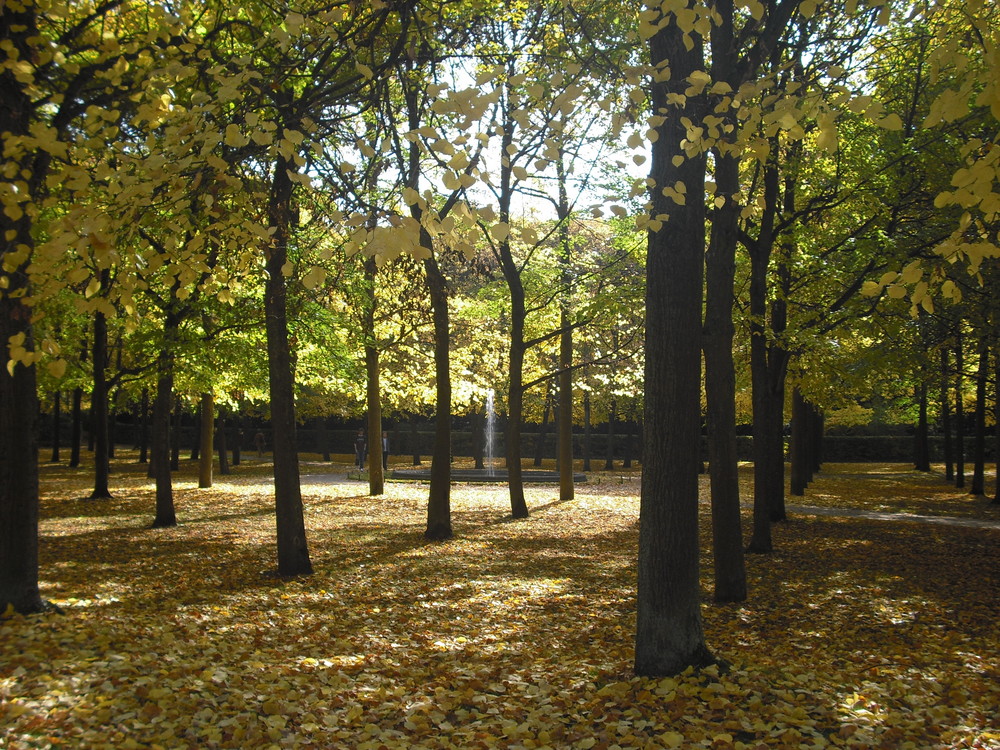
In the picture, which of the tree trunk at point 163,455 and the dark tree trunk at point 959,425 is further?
the dark tree trunk at point 959,425

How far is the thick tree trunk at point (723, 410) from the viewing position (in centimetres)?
782

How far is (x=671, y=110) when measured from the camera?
5.29 m

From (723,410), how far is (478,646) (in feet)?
11.4

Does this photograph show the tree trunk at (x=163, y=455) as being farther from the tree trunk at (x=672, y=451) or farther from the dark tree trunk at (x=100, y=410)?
the tree trunk at (x=672, y=451)

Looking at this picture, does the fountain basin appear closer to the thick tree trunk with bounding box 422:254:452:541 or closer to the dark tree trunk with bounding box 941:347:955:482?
the dark tree trunk with bounding box 941:347:955:482

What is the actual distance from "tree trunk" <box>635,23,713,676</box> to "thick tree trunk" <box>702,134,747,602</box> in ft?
9.07

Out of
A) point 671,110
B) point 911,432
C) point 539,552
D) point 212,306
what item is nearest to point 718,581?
point 539,552

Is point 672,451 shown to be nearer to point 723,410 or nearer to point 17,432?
point 723,410

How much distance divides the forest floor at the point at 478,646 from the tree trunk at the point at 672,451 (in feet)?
0.92

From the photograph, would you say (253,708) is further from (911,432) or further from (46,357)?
(911,432)

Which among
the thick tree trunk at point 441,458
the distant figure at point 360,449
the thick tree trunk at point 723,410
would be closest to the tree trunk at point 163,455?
the thick tree trunk at point 441,458

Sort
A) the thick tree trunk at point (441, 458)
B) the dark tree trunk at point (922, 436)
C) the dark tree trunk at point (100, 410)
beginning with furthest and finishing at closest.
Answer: the dark tree trunk at point (922, 436) → the dark tree trunk at point (100, 410) → the thick tree trunk at point (441, 458)

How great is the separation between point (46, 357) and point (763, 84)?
4137 millimetres

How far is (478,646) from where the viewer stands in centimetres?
639
